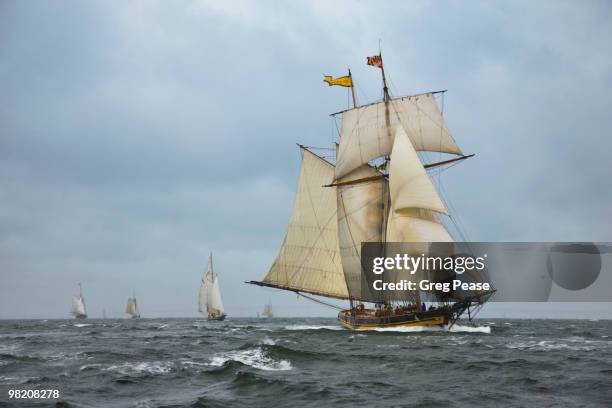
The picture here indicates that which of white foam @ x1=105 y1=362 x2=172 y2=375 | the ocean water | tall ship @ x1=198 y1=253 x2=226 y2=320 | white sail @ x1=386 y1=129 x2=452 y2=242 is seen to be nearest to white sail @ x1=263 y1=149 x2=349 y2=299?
white sail @ x1=386 y1=129 x2=452 y2=242

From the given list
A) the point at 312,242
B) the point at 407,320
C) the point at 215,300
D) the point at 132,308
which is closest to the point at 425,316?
the point at 407,320

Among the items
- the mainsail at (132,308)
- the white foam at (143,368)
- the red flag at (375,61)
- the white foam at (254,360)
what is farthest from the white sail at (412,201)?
the mainsail at (132,308)

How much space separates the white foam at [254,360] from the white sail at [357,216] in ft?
87.4

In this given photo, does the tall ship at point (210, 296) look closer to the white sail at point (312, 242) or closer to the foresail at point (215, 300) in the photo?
the foresail at point (215, 300)

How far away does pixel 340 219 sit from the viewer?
59562 mm

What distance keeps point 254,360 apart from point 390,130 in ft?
130

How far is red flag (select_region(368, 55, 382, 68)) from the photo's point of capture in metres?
63.3

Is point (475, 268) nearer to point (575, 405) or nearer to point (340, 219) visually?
point (340, 219)

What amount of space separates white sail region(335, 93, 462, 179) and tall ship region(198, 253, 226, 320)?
54.5 meters

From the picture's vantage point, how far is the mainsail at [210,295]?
4409 inches

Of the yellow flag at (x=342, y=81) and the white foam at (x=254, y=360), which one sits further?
the yellow flag at (x=342, y=81)

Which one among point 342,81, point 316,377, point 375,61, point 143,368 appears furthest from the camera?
point 342,81

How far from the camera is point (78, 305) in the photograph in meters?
172

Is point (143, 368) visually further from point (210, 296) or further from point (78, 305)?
point (78, 305)
